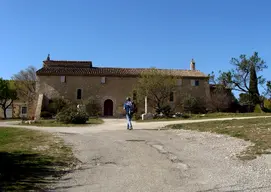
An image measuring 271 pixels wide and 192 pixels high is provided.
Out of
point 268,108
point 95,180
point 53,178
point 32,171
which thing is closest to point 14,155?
point 32,171

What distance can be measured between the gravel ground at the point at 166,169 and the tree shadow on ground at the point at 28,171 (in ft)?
1.05

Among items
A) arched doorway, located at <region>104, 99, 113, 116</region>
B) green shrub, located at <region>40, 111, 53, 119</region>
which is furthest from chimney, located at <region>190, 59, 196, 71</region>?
green shrub, located at <region>40, 111, 53, 119</region>

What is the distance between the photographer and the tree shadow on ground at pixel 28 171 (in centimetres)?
526

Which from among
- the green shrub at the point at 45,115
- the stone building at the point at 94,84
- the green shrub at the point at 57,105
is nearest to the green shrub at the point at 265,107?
the stone building at the point at 94,84

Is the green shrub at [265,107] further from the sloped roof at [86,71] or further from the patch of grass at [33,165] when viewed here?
the patch of grass at [33,165]

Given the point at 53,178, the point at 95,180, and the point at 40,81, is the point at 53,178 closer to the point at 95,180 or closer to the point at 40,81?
the point at 95,180

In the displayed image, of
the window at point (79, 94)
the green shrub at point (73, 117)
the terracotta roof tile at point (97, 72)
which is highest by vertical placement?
the terracotta roof tile at point (97, 72)

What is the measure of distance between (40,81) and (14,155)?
33.8 metres

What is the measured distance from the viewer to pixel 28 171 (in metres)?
6.23

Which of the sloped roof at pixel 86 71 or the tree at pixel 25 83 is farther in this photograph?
the tree at pixel 25 83

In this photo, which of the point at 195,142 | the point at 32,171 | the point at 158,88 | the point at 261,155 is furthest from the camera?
the point at 158,88

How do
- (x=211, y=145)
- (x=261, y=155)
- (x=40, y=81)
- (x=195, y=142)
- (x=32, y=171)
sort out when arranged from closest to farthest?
1. (x=32, y=171)
2. (x=261, y=155)
3. (x=211, y=145)
4. (x=195, y=142)
5. (x=40, y=81)

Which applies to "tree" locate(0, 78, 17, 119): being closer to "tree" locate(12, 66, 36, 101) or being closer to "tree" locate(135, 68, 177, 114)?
"tree" locate(12, 66, 36, 101)

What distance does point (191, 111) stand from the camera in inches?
1539
